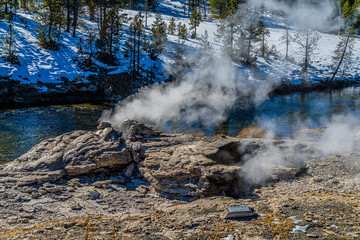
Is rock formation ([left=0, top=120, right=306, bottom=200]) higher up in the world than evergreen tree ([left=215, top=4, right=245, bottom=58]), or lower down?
lower down

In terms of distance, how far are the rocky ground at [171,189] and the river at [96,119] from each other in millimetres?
4988

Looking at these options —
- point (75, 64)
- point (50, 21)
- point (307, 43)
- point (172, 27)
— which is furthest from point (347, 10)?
point (50, 21)

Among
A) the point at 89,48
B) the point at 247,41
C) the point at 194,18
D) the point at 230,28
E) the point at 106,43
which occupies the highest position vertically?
the point at 194,18

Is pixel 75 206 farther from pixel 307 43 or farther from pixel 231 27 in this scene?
pixel 307 43

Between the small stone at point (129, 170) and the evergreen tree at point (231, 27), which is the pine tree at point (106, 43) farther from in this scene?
the small stone at point (129, 170)

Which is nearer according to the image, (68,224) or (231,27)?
(68,224)

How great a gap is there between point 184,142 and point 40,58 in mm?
27321

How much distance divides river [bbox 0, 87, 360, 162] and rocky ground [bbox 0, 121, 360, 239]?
499 cm

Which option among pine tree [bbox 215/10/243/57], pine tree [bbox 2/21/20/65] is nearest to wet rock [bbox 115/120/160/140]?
pine tree [bbox 2/21/20/65]

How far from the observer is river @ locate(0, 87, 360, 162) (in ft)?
45.7

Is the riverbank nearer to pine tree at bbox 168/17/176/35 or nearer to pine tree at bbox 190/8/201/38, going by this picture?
pine tree at bbox 168/17/176/35

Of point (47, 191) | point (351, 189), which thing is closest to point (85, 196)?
point (47, 191)

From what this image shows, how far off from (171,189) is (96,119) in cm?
1297

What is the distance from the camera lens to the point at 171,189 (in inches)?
281
